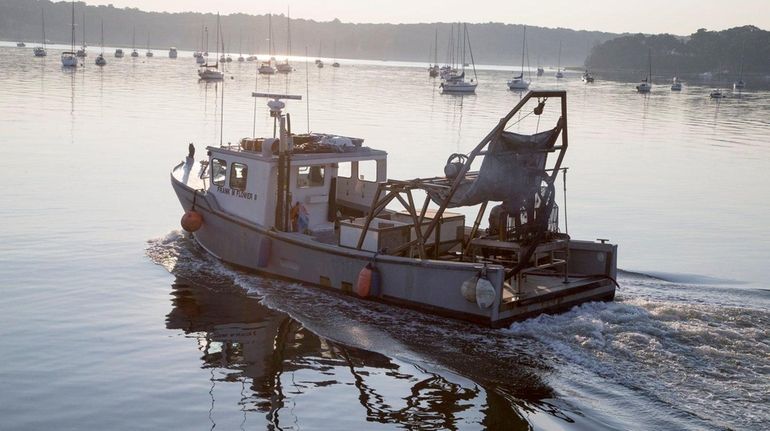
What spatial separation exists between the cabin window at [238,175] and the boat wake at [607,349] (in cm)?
249

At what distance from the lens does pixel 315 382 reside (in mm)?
15188

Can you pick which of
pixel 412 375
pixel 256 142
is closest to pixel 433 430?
pixel 412 375

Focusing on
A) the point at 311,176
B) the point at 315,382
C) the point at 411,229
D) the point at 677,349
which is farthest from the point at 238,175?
the point at 677,349

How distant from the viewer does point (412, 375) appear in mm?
15375

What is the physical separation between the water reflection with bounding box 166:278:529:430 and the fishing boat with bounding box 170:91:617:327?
6.26 ft

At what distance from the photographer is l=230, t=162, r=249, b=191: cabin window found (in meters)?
21.2

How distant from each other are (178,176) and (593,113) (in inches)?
2461

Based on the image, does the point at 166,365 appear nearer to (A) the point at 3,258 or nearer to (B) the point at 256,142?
(B) the point at 256,142

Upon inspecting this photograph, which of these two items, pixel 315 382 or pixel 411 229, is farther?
pixel 411 229

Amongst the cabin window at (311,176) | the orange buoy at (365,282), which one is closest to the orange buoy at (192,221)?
the cabin window at (311,176)

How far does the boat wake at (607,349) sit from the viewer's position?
13617 mm

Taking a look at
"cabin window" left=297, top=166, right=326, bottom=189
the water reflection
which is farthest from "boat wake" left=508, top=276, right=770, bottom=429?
"cabin window" left=297, top=166, right=326, bottom=189

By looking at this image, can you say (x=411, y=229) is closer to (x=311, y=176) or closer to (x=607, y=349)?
(x=311, y=176)

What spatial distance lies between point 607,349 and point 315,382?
4.95 meters
